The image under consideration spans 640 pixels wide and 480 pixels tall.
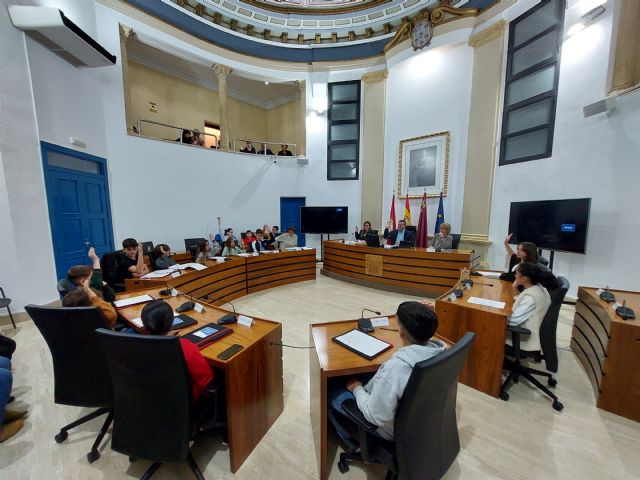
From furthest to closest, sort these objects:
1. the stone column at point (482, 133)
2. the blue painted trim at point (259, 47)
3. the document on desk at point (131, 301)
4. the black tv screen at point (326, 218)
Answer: the black tv screen at point (326, 218) < the blue painted trim at point (259, 47) < the stone column at point (482, 133) < the document on desk at point (131, 301)

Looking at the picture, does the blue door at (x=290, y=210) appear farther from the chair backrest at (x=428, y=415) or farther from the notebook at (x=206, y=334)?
the chair backrest at (x=428, y=415)

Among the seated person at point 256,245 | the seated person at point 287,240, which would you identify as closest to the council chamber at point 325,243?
the seated person at point 256,245

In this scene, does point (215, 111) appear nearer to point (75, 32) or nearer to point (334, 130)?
point (334, 130)

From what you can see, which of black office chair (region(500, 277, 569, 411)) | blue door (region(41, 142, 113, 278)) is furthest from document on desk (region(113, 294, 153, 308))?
black office chair (region(500, 277, 569, 411))

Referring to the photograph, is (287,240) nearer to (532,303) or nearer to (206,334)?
(206,334)

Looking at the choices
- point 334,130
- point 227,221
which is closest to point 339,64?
point 334,130

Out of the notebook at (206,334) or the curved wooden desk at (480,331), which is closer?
the notebook at (206,334)

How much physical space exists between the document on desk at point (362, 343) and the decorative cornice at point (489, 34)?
22.6 feet

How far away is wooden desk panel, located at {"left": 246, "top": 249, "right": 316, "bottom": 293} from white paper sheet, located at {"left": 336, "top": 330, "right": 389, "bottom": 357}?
136 inches

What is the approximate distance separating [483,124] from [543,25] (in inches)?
68.4

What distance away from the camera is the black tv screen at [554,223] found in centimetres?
386

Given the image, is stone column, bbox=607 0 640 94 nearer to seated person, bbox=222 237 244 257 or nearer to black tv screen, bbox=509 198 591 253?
black tv screen, bbox=509 198 591 253

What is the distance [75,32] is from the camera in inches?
148

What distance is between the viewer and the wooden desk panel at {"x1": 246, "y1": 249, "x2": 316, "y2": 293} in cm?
495
